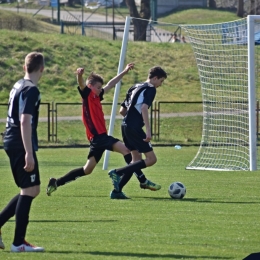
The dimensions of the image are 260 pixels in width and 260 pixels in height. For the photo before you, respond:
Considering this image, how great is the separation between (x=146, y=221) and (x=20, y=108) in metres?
2.60

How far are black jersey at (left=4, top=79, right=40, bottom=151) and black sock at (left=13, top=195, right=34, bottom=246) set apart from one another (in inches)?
20.0

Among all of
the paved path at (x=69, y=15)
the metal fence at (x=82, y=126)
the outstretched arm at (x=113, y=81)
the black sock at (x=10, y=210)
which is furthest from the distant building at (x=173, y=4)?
the black sock at (x=10, y=210)

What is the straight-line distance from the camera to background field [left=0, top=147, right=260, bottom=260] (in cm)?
758

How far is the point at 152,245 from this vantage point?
7855 millimetres

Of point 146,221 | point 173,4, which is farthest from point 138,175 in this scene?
point 173,4

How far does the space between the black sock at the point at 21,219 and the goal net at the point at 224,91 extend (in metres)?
9.50

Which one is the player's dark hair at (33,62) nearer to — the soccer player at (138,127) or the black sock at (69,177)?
the soccer player at (138,127)

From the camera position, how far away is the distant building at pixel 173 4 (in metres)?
63.1

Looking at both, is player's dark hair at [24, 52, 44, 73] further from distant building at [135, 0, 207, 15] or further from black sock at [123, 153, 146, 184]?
distant building at [135, 0, 207, 15]

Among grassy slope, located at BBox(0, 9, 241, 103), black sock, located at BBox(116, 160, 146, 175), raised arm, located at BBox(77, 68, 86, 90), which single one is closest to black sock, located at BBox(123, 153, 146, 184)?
black sock, located at BBox(116, 160, 146, 175)

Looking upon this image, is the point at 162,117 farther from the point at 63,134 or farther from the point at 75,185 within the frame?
the point at 75,185

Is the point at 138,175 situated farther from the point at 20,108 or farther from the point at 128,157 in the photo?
the point at 20,108

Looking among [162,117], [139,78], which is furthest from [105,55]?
[162,117]

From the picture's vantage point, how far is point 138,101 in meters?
11.4
